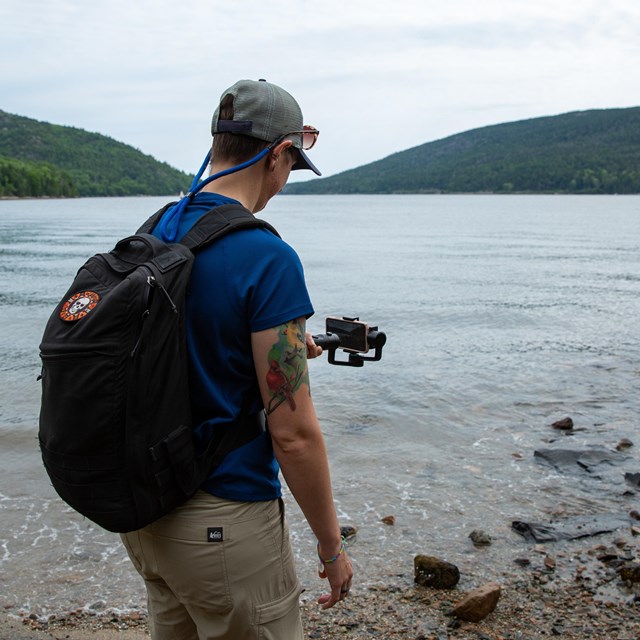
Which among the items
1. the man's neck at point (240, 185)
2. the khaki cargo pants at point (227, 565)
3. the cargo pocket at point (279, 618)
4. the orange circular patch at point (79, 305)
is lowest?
the cargo pocket at point (279, 618)

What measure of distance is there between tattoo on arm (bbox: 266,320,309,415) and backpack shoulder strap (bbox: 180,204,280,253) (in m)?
0.32

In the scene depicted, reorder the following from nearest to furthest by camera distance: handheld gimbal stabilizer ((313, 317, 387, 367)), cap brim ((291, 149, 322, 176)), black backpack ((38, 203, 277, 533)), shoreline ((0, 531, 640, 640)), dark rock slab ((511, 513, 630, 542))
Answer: black backpack ((38, 203, 277, 533)) → cap brim ((291, 149, 322, 176)) → handheld gimbal stabilizer ((313, 317, 387, 367)) → shoreline ((0, 531, 640, 640)) → dark rock slab ((511, 513, 630, 542))

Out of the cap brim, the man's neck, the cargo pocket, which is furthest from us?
the cap brim

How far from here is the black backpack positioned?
7.08 feet

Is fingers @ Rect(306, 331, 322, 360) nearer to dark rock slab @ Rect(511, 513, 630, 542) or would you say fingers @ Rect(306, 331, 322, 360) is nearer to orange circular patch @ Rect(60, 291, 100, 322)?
orange circular patch @ Rect(60, 291, 100, 322)

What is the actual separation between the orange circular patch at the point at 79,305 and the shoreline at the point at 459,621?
3413 mm

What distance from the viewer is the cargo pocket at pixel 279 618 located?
242 cm

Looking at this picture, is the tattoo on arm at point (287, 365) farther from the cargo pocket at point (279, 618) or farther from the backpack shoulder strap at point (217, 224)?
the cargo pocket at point (279, 618)

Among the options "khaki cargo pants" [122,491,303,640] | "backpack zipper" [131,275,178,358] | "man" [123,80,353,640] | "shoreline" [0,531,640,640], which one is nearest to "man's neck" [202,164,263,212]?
"man" [123,80,353,640]

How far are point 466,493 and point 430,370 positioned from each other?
620cm

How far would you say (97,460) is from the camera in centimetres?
222

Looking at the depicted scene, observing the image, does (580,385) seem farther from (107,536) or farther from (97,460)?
(97,460)

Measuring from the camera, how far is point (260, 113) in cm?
249

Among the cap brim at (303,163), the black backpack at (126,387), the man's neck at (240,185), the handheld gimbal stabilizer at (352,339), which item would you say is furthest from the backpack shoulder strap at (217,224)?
the handheld gimbal stabilizer at (352,339)
